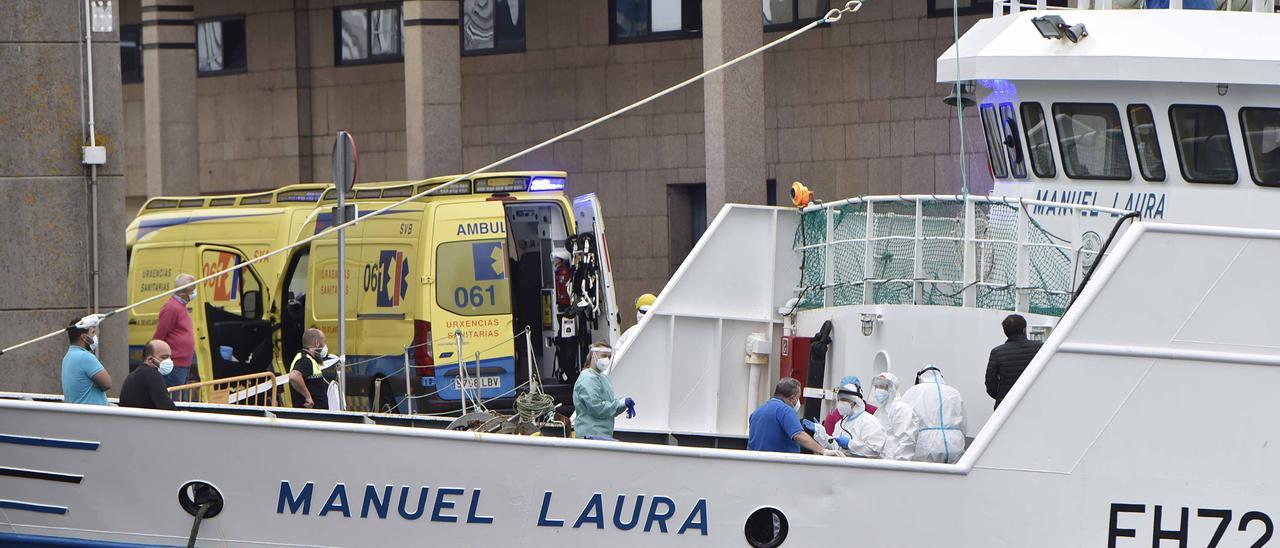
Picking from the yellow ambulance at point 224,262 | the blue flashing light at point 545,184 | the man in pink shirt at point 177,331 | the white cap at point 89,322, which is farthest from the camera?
the yellow ambulance at point 224,262

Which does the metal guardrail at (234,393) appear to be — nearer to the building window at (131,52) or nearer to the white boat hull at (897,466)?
the white boat hull at (897,466)

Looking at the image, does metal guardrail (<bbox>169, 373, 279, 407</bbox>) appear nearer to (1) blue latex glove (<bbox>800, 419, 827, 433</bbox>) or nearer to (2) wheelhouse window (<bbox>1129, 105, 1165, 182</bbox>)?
(1) blue latex glove (<bbox>800, 419, 827, 433</bbox>)

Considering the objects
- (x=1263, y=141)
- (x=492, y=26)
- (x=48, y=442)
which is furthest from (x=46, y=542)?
(x=492, y=26)

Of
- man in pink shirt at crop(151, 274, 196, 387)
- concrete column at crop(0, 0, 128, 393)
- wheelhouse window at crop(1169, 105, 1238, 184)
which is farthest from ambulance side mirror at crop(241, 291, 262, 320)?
wheelhouse window at crop(1169, 105, 1238, 184)

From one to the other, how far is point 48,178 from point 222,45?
18.5 metres

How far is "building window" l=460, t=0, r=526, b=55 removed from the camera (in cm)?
2653

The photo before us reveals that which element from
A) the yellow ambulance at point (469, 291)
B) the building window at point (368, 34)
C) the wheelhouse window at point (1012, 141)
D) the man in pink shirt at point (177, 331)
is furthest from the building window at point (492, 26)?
the wheelhouse window at point (1012, 141)

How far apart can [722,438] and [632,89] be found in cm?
1508

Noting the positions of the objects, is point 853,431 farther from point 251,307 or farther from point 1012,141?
point 251,307

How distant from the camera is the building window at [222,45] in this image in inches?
1166

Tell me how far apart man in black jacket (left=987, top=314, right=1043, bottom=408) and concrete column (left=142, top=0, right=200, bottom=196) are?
20.1 meters

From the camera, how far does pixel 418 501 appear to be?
8172mm

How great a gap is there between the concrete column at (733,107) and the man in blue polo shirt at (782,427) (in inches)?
422

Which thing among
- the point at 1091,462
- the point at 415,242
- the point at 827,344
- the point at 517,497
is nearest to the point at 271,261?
the point at 415,242
